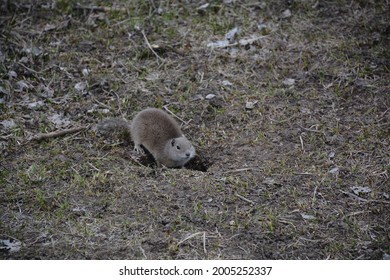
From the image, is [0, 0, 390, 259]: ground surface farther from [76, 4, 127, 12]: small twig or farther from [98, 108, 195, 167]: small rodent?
[98, 108, 195, 167]: small rodent

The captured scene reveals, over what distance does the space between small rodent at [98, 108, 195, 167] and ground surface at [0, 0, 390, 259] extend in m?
0.15

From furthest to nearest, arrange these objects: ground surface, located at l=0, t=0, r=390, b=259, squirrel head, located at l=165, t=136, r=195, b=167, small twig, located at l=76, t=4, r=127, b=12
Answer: small twig, located at l=76, t=4, r=127, b=12 < squirrel head, located at l=165, t=136, r=195, b=167 < ground surface, located at l=0, t=0, r=390, b=259

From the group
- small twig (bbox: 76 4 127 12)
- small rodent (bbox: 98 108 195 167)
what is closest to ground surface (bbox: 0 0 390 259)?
small twig (bbox: 76 4 127 12)

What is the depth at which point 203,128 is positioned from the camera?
233 inches

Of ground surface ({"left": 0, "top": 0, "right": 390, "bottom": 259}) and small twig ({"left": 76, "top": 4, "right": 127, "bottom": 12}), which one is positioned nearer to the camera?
ground surface ({"left": 0, "top": 0, "right": 390, "bottom": 259})

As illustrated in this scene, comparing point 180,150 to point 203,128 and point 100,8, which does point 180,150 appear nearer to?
point 203,128

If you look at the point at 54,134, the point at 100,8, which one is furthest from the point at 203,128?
the point at 100,8

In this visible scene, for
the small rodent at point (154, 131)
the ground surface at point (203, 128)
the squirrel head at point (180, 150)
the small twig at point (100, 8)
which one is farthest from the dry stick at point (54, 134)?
the small twig at point (100, 8)

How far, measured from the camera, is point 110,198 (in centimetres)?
496

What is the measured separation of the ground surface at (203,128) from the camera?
4.59 meters

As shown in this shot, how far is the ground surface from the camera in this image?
181 inches

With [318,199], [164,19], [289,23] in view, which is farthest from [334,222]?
[164,19]

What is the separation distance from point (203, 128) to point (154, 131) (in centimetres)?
49

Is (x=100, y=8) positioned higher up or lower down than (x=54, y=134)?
higher up
